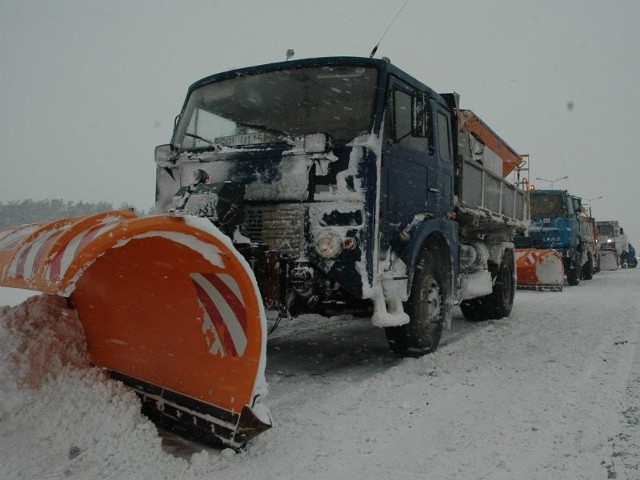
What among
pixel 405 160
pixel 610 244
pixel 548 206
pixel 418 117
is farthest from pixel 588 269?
pixel 418 117

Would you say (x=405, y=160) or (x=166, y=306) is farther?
(x=405, y=160)

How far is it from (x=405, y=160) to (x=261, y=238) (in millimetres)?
1418

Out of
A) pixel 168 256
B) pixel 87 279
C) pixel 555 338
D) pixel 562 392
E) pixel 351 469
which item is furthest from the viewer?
pixel 555 338

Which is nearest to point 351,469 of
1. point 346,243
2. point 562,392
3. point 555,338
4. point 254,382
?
point 254,382

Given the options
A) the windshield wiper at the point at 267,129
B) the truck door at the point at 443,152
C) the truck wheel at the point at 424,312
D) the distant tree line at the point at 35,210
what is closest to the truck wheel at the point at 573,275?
the truck door at the point at 443,152

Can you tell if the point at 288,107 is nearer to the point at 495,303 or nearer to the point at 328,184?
the point at 328,184

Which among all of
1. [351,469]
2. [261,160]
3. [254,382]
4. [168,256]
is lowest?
[351,469]

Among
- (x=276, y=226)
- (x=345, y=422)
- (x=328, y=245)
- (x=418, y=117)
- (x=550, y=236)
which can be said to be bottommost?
(x=345, y=422)

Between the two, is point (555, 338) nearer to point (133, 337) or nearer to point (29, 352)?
point (133, 337)

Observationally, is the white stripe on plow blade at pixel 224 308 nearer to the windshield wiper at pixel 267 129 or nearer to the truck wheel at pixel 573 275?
the windshield wiper at pixel 267 129

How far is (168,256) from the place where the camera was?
107 inches

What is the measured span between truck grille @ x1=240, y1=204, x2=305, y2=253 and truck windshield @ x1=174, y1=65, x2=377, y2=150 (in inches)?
22.2

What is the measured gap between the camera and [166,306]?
2980 millimetres

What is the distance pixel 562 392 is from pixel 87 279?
3.20 metres
